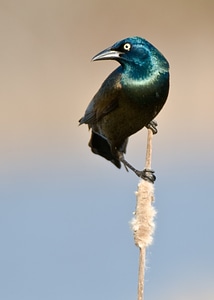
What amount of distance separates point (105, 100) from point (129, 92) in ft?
0.58

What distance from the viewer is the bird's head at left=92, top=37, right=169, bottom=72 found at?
2.20m

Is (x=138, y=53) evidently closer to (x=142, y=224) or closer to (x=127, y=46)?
(x=127, y=46)

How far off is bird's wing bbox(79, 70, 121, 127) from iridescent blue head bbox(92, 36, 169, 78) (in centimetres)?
12

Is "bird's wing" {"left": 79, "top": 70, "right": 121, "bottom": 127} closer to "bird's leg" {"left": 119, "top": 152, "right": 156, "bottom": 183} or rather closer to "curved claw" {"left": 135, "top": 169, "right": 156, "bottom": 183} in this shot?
"bird's leg" {"left": 119, "top": 152, "right": 156, "bottom": 183}

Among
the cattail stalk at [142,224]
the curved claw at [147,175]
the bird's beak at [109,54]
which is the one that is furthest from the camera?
the bird's beak at [109,54]

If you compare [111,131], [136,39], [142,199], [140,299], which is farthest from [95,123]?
[140,299]

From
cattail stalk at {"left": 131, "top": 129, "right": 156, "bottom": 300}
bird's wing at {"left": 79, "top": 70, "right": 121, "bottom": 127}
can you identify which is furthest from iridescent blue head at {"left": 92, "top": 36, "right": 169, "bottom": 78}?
cattail stalk at {"left": 131, "top": 129, "right": 156, "bottom": 300}

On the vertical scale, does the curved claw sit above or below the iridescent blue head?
below

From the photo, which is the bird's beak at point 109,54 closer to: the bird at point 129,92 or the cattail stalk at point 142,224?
the bird at point 129,92

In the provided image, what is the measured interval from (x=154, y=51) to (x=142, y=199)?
2.58ft

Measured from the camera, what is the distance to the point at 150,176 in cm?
201

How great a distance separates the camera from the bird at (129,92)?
2197 mm

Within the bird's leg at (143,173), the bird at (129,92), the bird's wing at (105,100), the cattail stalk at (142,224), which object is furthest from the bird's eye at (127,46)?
the cattail stalk at (142,224)

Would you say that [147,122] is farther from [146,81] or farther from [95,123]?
[95,123]
